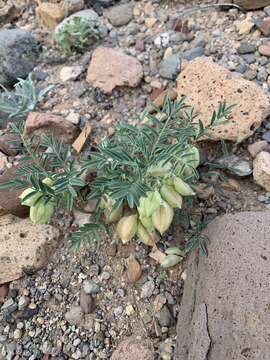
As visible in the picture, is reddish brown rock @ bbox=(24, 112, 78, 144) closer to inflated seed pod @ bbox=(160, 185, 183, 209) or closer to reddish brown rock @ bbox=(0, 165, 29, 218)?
reddish brown rock @ bbox=(0, 165, 29, 218)

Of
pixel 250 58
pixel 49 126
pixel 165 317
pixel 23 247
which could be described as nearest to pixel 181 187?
pixel 165 317

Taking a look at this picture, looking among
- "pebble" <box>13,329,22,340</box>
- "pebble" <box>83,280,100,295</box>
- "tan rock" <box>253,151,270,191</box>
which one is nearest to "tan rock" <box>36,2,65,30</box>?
"tan rock" <box>253,151,270,191</box>

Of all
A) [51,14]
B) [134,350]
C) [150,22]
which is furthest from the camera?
[51,14]

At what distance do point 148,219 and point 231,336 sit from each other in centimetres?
46

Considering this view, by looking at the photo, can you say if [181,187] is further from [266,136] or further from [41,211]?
[266,136]

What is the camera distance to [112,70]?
7.86ft

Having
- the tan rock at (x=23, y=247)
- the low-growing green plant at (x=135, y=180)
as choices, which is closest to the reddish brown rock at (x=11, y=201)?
the tan rock at (x=23, y=247)

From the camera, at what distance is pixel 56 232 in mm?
2018

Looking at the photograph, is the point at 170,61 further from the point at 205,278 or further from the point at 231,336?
the point at 231,336

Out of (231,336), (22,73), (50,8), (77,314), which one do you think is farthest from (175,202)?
(50,8)

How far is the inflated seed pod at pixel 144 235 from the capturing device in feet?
5.91

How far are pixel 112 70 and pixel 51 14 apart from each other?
625mm

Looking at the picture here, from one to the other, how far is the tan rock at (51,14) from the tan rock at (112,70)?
17.3 inches

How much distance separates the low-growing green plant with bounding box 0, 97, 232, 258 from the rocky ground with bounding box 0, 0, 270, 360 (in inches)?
6.9
